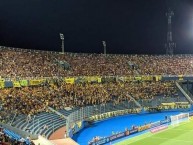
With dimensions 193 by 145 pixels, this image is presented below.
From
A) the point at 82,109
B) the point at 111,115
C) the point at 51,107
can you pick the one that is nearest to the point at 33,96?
the point at 51,107

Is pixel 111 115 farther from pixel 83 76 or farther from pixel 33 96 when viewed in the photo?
pixel 33 96

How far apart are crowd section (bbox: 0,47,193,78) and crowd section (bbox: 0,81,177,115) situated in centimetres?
337

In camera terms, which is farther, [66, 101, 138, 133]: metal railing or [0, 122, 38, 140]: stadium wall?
[66, 101, 138, 133]: metal railing

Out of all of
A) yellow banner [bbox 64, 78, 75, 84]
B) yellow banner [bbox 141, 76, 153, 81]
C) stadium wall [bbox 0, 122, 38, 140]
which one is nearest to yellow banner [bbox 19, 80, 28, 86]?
yellow banner [bbox 64, 78, 75, 84]

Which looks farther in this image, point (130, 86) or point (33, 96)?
point (130, 86)

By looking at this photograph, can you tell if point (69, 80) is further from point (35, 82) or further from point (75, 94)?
point (35, 82)

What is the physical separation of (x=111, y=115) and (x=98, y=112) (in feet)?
13.2

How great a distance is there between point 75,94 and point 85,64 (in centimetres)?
1588

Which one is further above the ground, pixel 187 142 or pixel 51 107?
pixel 51 107

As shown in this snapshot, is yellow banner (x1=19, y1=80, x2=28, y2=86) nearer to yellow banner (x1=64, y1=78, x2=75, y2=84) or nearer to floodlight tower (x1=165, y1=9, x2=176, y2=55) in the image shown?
yellow banner (x1=64, y1=78, x2=75, y2=84)

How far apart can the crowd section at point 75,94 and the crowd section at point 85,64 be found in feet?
11.1

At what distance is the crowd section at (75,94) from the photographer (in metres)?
45.8

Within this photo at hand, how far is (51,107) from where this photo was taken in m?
52.6

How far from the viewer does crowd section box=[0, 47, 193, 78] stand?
58.1 m
